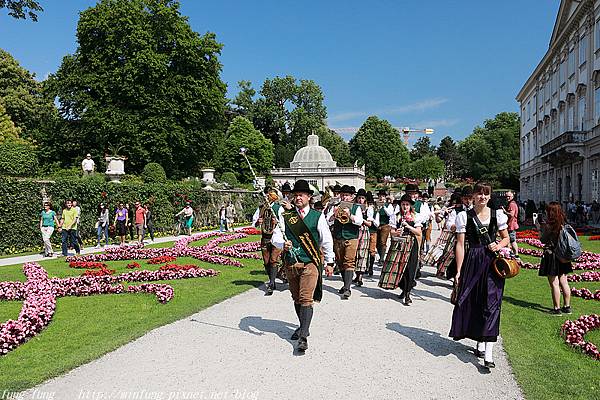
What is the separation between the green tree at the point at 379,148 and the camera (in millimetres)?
90250

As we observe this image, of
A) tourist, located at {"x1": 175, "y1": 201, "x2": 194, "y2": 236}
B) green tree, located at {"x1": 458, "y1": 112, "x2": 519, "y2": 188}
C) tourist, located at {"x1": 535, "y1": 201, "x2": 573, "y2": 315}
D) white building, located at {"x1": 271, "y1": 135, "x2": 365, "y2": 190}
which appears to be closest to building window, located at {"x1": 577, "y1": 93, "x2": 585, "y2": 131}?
tourist, located at {"x1": 175, "y1": 201, "x2": 194, "y2": 236}

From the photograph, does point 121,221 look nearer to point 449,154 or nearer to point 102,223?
point 102,223

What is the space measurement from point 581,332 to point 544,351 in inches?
35.9

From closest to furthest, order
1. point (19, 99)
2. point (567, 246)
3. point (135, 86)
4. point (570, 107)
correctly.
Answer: point (567, 246) < point (135, 86) < point (570, 107) < point (19, 99)

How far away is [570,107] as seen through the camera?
4106cm

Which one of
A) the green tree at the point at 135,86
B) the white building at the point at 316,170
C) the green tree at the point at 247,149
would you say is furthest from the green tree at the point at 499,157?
the green tree at the point at 135,86

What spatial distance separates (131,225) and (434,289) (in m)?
15.4

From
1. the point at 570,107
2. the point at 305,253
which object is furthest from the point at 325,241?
the point at 570,107

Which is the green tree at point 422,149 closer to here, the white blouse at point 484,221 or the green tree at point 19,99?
the green tree at point 19,99

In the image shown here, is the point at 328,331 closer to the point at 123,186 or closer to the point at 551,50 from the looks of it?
the point at 123,186

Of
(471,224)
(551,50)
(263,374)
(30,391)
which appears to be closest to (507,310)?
(471,224)

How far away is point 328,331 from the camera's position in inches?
283

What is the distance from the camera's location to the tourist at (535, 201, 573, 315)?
838cm

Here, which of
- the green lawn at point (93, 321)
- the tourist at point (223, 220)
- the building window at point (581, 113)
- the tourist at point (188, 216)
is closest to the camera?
the green lawn at point (93, 321)
